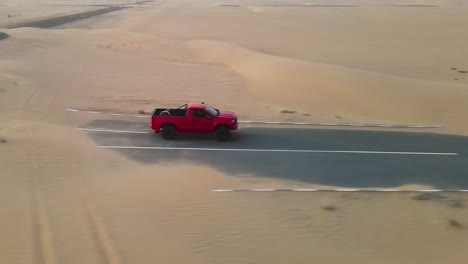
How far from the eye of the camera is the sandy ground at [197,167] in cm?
895

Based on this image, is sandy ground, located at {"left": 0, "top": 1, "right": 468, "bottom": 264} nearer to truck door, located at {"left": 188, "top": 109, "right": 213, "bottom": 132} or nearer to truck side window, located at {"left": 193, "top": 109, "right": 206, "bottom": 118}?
truck door, located at {"left": 188, "top": 109, "right": 213, "bottom": 132}

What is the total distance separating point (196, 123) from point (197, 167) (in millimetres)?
2693

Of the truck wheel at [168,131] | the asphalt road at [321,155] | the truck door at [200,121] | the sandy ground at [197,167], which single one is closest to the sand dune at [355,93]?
the sandy ground at [197,167]

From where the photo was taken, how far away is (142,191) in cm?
1087

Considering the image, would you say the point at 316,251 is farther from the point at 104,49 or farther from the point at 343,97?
the point at 104,49

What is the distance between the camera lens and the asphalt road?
12.2m

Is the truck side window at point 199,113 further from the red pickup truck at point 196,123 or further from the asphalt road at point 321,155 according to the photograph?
Result: the asphalt road at point 321,155

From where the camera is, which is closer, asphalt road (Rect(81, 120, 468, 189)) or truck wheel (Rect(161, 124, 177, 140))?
asphalt road (Rect(81, 120, 468, 189))

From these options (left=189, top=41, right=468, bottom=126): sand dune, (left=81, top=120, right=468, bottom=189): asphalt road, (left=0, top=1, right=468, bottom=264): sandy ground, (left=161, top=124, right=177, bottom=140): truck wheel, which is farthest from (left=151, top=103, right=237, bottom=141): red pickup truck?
(left=189, top=41, right=468, bottom=126): sand dune

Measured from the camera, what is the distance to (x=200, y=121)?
1477 cm

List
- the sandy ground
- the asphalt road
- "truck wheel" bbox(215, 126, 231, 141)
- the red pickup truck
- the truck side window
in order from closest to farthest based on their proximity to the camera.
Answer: the sandy ground
the asphalt road
the red pickup truck
"truck wheel" bbox(215, 126, 231, 141)
the truck side window

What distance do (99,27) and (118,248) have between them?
41.4 metres

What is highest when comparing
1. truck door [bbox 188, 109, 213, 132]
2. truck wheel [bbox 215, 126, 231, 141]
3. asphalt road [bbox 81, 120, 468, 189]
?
truck door [bbox 188, 109, 213, 132]

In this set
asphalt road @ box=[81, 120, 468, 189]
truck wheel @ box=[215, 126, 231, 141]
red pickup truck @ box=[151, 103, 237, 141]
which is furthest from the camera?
truck wheel @ box=[215, 126, 231, 141]
